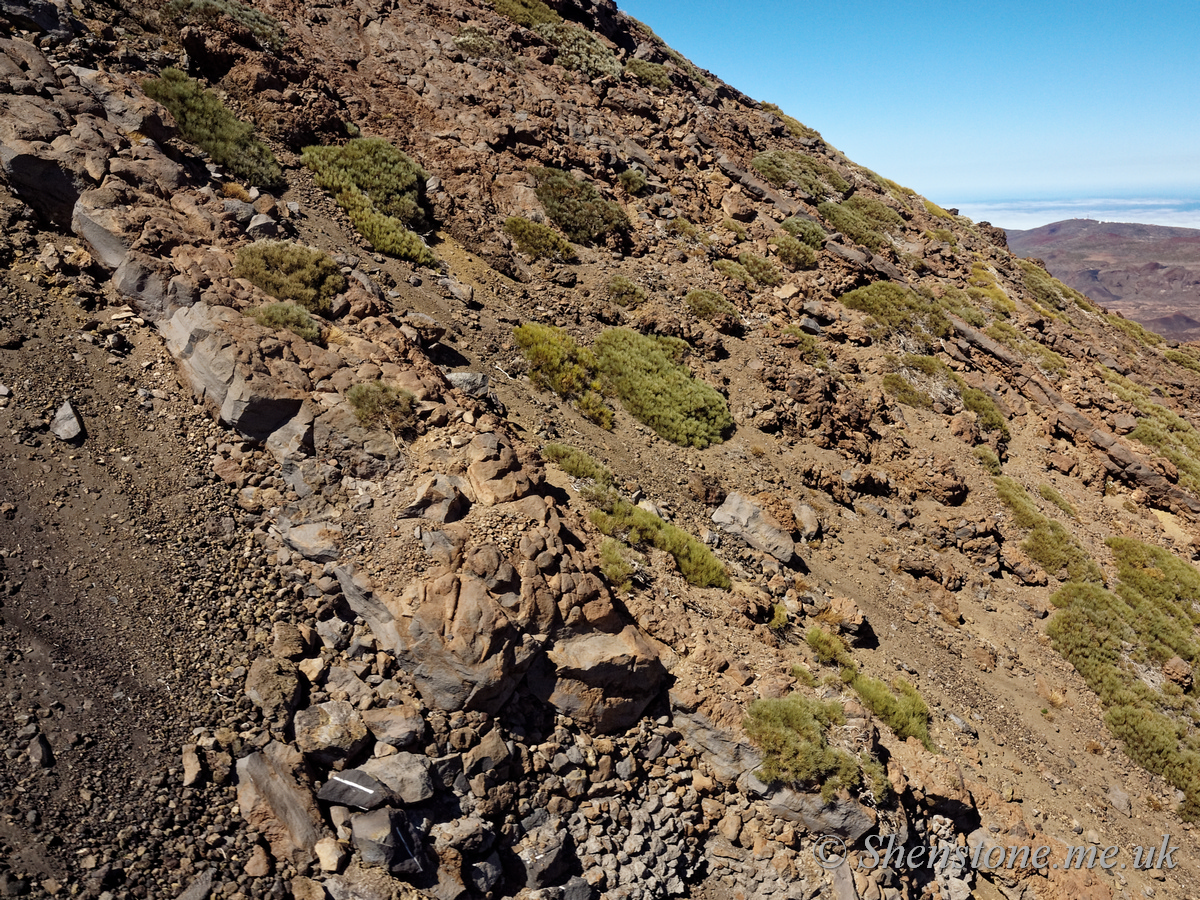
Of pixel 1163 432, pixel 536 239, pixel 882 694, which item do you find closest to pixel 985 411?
pixel 1163 432

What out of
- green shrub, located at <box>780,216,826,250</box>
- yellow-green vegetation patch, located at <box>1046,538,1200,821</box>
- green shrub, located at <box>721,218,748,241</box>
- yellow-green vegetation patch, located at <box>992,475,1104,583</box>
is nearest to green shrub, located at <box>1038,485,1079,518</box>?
yellow-green vegetation patch, located at <box>992,475,1104,583</box>

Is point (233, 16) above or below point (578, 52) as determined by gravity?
below

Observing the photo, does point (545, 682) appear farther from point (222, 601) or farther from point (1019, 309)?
point (1019, 309)

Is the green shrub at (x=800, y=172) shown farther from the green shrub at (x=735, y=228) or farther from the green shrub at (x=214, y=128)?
the green shrub at (x=214, y=128)

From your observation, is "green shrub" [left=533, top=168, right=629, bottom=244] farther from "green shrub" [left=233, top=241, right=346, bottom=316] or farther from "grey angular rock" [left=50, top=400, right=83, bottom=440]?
"grey angular rock" [left=50, top=400, right=83, bottom=440]

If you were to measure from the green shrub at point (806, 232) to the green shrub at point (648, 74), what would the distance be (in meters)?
10.8

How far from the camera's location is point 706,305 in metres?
19.7

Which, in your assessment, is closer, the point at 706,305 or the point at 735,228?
the point at 706,305

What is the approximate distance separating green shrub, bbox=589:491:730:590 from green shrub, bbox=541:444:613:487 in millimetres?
564

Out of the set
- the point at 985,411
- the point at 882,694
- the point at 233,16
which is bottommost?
the point at 882,694

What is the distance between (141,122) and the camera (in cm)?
1195

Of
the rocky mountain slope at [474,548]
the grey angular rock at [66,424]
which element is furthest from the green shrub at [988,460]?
the grey angular rock at [66,424]

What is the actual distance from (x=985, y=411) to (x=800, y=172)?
17.4m

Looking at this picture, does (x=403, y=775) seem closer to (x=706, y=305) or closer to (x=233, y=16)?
(x=706, y=305)
